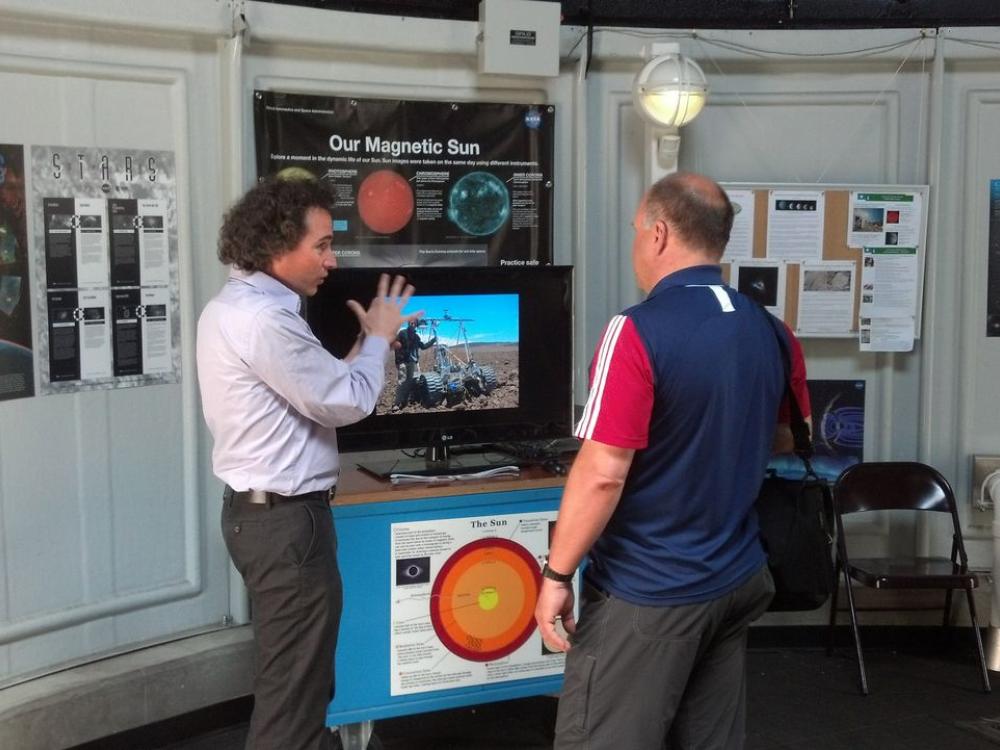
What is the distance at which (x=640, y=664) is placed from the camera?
204cm

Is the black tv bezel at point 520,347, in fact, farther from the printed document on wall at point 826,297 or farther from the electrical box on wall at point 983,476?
the electrical box on wall at point 983,476

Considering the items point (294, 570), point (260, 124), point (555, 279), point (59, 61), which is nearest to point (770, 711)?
point (555, 279)

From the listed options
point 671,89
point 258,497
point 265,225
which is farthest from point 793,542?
point 671,89

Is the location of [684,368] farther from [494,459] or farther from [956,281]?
[956,281]

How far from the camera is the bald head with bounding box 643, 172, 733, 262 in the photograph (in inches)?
83.7

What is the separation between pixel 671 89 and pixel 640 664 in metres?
2.37

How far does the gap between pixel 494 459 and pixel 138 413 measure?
1.22 metres

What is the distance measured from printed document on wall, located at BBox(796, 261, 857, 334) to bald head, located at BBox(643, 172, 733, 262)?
2.22m

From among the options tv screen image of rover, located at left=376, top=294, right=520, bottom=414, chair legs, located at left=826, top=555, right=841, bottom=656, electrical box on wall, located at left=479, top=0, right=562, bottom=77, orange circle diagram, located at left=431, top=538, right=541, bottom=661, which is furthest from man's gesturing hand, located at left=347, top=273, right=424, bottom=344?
chair legs, located at left=826, top=555, right=841, bottom=656

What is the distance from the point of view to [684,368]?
1988 millimetres

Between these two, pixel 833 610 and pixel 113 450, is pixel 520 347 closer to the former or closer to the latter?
pixel 113 450

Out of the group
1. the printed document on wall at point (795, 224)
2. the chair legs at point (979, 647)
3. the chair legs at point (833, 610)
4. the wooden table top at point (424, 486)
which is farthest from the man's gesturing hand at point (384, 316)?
the chair legs at point (979, 647)

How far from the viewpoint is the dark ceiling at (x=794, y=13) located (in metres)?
4.14

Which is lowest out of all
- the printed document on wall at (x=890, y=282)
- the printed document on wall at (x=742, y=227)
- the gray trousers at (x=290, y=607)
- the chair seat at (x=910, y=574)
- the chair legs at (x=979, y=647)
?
the chair legs at (x=979, y=647)
